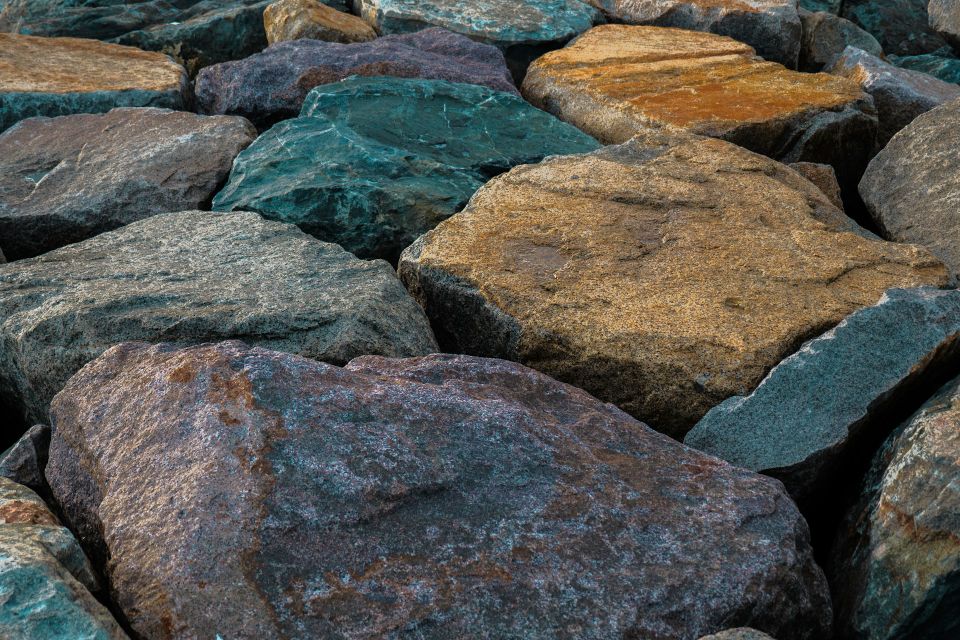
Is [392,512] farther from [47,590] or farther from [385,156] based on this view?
[385,156]

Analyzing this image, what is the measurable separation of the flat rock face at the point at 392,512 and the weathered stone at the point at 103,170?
66.3 inches

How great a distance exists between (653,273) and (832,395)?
760 millimetres

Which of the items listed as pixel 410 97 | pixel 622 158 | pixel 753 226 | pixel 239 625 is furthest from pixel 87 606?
pixel 410 97

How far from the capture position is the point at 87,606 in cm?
166

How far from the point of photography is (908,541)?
203 cm

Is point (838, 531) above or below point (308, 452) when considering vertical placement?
below

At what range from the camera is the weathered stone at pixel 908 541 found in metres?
1.94

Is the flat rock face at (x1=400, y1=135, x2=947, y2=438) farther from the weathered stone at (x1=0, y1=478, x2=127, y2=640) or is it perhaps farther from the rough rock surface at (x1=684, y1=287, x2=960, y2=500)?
the weathered stone at (x1=0, y1=478, x2=127, y2=640)

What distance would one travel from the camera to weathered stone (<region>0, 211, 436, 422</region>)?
2.62 metres

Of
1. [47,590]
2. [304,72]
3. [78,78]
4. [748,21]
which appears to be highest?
[47,590]

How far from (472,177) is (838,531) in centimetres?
210

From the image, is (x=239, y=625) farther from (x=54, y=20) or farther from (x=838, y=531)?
(x=54, y=20)

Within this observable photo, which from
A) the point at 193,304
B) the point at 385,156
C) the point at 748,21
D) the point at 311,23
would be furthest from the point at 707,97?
the point at 193,304

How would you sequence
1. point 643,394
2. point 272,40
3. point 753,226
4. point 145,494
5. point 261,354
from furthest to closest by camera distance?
1. point 272,40
2. point 753,226
3. point 643,394
4. point 261,354
5. point 145,494
